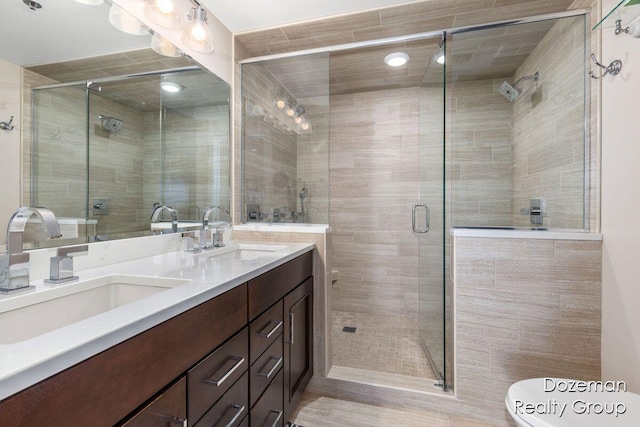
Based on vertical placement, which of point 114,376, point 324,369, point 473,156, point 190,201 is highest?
point 473,156

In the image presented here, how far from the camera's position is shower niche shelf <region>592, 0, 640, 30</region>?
1.19m

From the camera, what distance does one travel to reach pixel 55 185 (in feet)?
3.27

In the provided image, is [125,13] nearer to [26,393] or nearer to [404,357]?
[26,393]

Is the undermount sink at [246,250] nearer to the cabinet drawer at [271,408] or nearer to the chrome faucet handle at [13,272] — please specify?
the cabinet drawer at [271,408]

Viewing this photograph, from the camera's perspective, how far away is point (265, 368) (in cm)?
120

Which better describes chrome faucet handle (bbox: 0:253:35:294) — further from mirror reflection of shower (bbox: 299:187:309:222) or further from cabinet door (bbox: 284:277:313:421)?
mirror reflection of shower (bbox: 299:187:309:222)

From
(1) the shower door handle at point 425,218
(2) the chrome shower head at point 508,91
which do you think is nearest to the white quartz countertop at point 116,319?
(1) the shower door handle at point 425,218

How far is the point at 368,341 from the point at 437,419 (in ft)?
2.80

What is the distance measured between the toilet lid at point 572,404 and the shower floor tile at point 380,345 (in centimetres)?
84

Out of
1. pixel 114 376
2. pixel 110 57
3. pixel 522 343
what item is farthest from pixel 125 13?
pixel 522 343

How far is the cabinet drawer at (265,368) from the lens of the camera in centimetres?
110

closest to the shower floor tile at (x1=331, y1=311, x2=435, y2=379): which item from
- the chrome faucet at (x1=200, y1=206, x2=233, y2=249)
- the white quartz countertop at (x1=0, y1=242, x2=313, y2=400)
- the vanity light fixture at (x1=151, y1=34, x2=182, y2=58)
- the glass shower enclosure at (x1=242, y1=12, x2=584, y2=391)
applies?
the glass shower enclosure at (x1=242, y1=12, x2=584, y2=391)

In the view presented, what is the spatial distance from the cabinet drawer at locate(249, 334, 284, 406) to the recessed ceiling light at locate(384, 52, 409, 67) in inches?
85.4

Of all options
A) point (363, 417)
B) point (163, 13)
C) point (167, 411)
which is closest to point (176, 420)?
point (167, 411)
